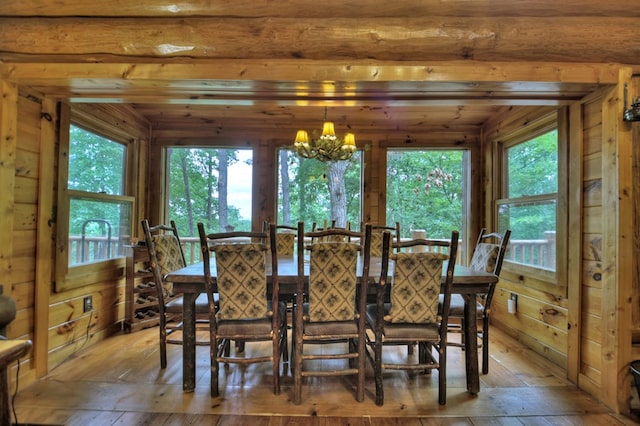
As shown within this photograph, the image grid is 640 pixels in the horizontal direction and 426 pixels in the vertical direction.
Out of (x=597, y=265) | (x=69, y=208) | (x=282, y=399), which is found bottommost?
(x=282, y=399)

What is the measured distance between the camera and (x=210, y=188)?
4113mm

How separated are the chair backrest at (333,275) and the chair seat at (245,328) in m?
0.28

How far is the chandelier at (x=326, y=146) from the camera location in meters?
2.76

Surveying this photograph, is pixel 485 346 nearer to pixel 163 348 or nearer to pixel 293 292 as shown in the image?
pixel 293 292

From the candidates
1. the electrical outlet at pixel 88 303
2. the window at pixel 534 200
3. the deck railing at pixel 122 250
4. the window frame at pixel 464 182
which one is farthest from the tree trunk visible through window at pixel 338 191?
the electrical outlet at pixel 88 303

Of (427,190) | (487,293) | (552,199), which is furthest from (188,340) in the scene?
(427,190)

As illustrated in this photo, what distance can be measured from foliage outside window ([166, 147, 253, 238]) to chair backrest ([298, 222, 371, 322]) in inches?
88.0

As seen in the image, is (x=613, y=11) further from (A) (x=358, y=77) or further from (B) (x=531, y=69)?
(A) (x=358, y=77)

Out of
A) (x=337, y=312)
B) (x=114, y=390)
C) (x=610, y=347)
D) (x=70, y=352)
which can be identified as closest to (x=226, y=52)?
(x=337, y=312)

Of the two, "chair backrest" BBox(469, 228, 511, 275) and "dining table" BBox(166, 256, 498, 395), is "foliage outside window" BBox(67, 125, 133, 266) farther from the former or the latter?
"chair backrest" BBox(469, 228, 511, 275)

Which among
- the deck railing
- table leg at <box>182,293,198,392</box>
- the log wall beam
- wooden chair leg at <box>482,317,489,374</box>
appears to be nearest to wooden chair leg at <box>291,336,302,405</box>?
table leg at <box>182,293,198,392</box>

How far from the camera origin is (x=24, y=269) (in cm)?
222

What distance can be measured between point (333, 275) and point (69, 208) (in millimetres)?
2472

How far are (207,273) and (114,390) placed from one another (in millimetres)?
1095
